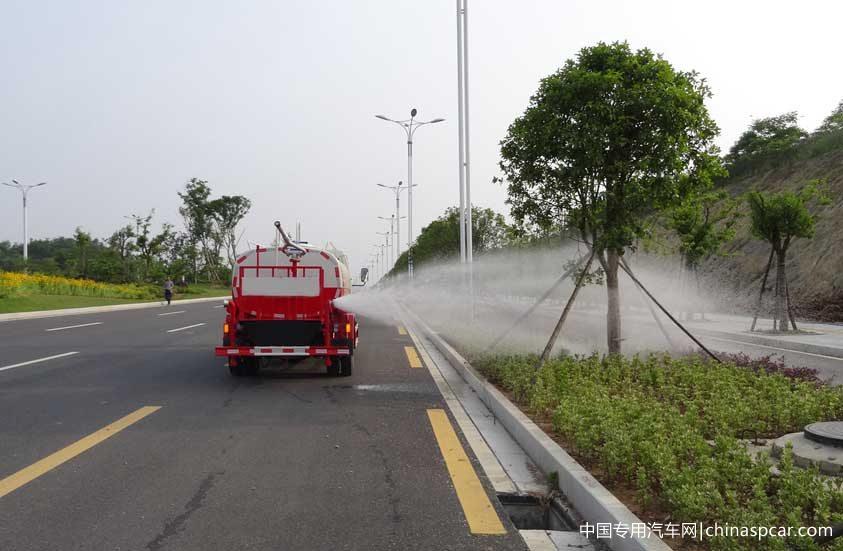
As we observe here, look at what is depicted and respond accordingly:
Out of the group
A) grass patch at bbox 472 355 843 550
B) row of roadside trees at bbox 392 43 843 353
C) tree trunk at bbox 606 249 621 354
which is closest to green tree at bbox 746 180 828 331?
row of roadside trees at bbox 392 43 843 353

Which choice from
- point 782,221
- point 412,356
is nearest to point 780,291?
point 782,221

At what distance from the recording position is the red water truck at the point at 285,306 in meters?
9.63

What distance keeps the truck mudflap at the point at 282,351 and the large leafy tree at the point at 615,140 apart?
12.3 feet

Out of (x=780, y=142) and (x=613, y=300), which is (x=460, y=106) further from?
(x=780, y=142)

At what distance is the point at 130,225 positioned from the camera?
54.9 metres

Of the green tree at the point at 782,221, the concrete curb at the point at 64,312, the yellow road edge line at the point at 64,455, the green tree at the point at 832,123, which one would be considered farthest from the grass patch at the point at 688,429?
the green tree at the point at 832,123

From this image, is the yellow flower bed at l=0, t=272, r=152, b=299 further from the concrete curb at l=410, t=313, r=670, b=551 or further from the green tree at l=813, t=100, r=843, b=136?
the green tree at l=813, t=100, r=843, b=136

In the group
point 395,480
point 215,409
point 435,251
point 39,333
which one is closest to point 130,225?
point 435,251

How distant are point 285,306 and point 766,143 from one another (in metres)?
40.0

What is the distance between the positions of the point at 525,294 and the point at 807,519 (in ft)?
158

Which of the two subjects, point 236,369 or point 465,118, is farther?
point 465,118

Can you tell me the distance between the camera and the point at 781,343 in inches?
568

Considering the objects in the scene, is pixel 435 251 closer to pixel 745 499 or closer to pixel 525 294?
pixel 525 294

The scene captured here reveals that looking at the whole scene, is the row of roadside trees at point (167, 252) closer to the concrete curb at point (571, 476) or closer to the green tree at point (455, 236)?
the green tree at point (455, 236)
